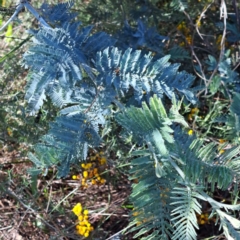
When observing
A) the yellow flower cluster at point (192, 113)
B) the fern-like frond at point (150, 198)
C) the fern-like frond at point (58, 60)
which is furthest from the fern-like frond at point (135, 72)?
the yellow flower cluster at point (192, 113)

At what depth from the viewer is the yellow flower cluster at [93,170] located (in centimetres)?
171

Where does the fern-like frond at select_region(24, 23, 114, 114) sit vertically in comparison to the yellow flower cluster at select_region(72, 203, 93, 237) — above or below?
above

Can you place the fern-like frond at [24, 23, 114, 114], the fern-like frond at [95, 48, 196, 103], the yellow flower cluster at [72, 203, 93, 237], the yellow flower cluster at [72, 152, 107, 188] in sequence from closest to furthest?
the fern-like frond at [24, 23, 114, 114] → the fern-like frond at [95, 48, 196, 103] → the yellow flower cluster at [72, 203, 93, 237] → the yellow flower cluster at [72, 152, 107, 188]

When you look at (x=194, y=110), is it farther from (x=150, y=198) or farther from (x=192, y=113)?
(x=150, y=198)

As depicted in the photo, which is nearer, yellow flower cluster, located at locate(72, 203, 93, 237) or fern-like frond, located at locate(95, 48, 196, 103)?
fern-like frond, located at locate(95, 48, 196, 103)

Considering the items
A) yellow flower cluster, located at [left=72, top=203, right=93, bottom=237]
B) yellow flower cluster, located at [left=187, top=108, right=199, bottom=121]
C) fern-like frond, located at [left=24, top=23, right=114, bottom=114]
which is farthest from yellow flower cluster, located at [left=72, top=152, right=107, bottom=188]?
fern-like frond, located at [left=24, top=23, right=114, bottom=114]

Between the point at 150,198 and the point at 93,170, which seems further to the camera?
the point at 93,170

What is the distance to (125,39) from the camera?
1667mm

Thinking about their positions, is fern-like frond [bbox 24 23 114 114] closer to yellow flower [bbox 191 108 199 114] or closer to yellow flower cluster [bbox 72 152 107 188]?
yellow flower cluster [bbox 72 152 107 188]

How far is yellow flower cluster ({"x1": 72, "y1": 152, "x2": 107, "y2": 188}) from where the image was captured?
1.71 metres

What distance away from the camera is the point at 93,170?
174 centimetres

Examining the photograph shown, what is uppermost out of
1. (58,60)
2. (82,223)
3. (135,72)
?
(58,60)

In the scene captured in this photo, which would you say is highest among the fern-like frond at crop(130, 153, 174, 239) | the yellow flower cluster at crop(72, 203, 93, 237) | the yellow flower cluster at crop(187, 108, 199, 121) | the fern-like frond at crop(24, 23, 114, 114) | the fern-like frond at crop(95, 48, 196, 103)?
the fern-like frond at crop(24, 23, 114, 114)

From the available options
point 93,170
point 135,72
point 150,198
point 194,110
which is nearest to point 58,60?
point 135,72
